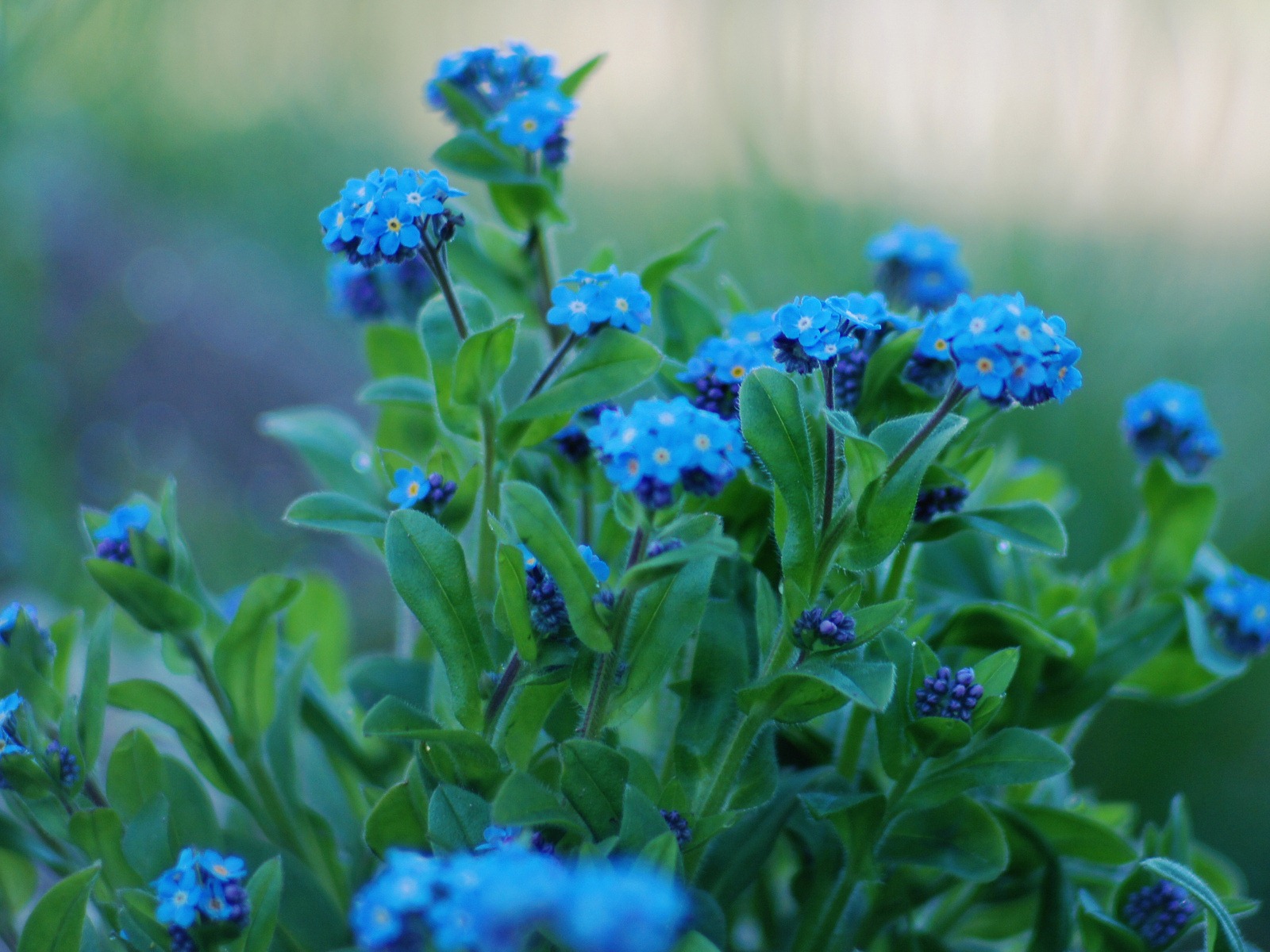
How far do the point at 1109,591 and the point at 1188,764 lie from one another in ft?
4.45

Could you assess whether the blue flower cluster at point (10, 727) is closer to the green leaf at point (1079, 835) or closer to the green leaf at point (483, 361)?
the green leaf at point (483, 361)

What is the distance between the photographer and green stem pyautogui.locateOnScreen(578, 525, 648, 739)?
45.7 inches

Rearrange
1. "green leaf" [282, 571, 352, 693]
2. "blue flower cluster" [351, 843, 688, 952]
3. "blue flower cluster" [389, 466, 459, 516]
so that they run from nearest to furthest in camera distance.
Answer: "blue flower cluster" [351, 843, 688, 952]
"blue flower cluster" [389, 466, 459, 516]
"green leaf" [282, 571, 352, 693]

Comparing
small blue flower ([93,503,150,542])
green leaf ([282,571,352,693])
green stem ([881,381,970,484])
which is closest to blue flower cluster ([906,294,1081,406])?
green stem ([881,381,970,484])

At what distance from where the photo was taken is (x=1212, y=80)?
3258mm

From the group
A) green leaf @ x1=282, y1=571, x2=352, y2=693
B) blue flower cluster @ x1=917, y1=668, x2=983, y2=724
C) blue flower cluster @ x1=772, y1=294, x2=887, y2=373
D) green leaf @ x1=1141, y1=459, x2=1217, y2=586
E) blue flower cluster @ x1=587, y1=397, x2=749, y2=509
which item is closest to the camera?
blue flower cluster @ x1=587, y1=397, x2=749, y2=509

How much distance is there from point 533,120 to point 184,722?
3.09ft

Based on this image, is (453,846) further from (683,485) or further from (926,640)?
(926,640)

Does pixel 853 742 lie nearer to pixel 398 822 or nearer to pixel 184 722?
pixel 398 822

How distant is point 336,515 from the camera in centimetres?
135

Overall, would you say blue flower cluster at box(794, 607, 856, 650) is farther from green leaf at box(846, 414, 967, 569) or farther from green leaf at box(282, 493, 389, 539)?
green leaf at box(282, 493, 389, 539)

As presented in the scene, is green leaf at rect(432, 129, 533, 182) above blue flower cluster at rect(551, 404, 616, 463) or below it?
above

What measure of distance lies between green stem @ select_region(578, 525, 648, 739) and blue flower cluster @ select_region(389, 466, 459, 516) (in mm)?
288

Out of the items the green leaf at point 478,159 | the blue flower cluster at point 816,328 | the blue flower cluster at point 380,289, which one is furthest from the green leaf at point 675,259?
the blue flower cluster at point 380,289
